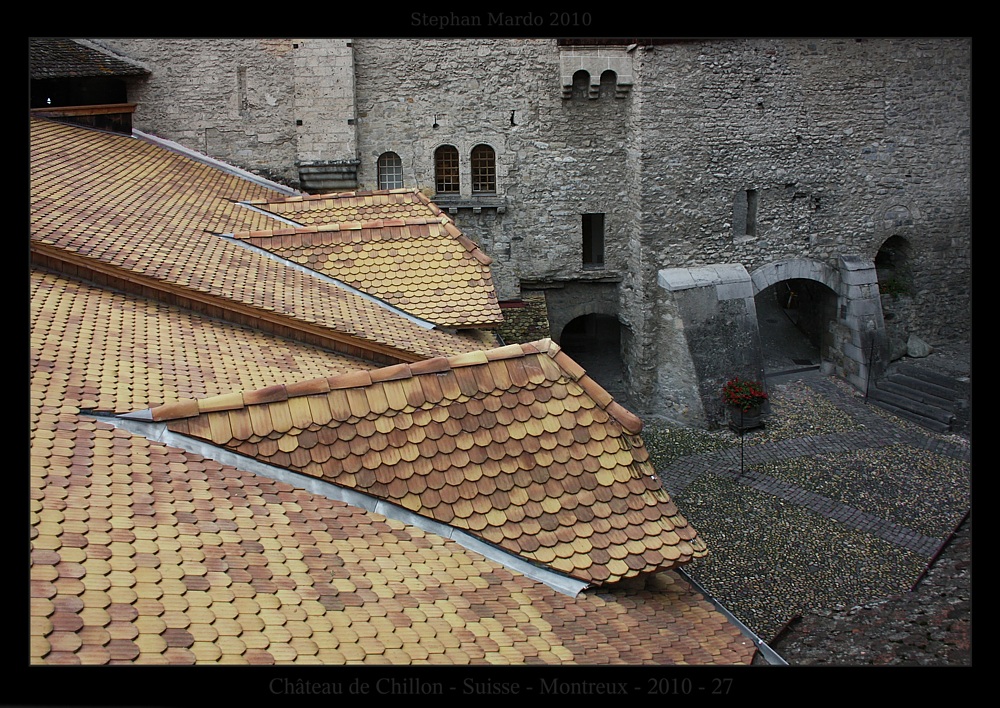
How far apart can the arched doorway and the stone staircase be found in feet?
19.7

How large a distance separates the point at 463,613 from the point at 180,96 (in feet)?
57.1

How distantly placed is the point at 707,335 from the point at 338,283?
393 inches

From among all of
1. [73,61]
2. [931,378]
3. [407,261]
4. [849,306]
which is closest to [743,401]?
[849,306]

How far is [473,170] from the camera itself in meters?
22.0

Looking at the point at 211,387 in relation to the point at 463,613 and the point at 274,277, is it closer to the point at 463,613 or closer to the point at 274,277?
the point at 463,613

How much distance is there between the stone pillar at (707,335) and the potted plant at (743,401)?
1.17 ft

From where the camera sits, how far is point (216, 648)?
212 inches

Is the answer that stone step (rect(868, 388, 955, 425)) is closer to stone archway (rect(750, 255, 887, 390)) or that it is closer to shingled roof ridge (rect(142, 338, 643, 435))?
stone archway (rect(750, 255, 887, 390))

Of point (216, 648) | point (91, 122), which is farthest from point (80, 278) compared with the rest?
point (91, 122)

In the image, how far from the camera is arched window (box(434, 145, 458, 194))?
72.0 ft

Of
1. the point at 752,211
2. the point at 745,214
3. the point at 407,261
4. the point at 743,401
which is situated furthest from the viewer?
the point at 745,214

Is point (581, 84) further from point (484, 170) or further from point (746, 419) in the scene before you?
point (746, 419)

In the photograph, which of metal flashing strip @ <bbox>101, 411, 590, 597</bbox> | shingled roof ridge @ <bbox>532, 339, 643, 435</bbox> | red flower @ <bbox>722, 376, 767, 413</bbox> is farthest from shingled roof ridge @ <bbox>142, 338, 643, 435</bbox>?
red flower @ <bbox>722, 376, 767, 413</bbox>
